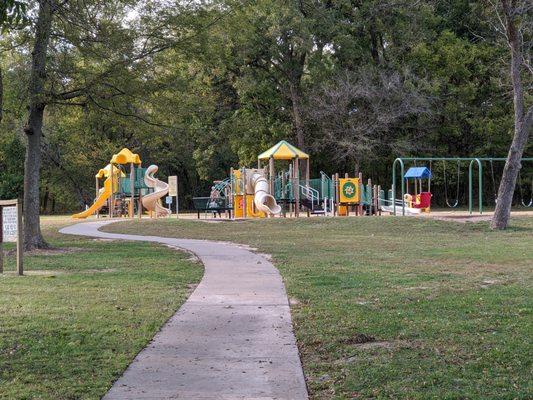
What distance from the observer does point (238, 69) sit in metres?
42.1

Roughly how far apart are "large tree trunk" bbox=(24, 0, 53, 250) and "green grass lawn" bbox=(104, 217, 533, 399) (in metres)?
5.97

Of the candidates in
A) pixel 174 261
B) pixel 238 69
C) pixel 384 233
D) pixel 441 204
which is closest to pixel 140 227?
pixel 384 233

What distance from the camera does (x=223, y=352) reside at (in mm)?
6293

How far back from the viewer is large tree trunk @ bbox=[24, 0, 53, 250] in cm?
1655

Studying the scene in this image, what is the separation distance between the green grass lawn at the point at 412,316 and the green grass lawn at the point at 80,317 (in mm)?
1700

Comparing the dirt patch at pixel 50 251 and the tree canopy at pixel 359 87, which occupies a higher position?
the tree canopy at pixel 359 87

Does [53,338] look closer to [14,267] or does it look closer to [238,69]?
[14,267]

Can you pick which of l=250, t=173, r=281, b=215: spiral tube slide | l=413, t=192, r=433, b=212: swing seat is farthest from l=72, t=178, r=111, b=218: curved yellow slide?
l=413, t=192, r=433, b=212: swing seat

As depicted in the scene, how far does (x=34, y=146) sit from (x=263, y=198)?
1442cm

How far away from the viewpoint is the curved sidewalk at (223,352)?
5.08 metres

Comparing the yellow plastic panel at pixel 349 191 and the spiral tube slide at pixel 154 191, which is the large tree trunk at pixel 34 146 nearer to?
the yellow plastic panel at pixel 349 191

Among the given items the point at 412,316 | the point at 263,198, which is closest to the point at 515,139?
the point at 263,198

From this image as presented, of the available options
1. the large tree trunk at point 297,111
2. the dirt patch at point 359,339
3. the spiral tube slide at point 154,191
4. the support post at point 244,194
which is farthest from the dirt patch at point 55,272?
the large tree trunk at point 297,111

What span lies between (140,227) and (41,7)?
43.3 ft
